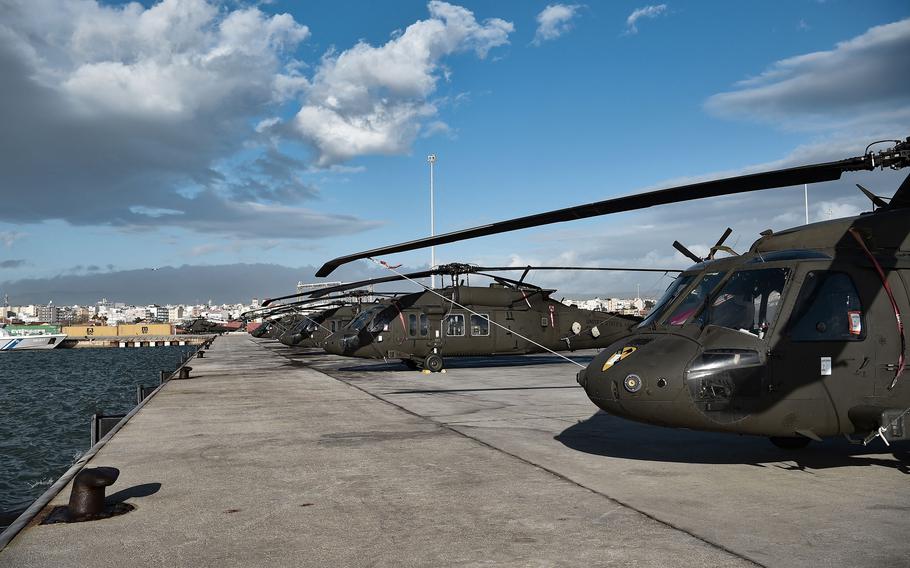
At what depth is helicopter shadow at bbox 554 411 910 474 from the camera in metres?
8.87

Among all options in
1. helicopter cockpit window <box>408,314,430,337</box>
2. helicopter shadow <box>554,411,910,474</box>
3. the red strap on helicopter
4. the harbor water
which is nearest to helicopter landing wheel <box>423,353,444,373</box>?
helicopter cockpit window <box>408,314,430,337</box>

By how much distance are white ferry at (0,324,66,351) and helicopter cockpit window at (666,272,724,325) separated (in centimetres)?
11109

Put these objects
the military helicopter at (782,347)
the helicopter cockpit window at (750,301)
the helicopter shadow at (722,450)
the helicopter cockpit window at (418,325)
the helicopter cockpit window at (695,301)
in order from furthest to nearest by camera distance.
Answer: the helicopter cockpit window at (418,325) < the helicopter shadow at (722,450) < the helicopter cockpit window at (695,301) < the helicopter cockpit window at (750,301) < the military helicopter at (782,347)

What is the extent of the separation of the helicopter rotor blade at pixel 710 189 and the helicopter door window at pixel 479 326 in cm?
1505

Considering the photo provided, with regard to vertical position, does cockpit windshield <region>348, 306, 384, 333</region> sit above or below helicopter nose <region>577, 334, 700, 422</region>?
above

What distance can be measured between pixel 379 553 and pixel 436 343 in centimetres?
1941

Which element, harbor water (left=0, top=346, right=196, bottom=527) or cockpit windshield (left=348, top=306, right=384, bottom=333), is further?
cockpit windshield (left=348, top=306, right=384, bottom=333)

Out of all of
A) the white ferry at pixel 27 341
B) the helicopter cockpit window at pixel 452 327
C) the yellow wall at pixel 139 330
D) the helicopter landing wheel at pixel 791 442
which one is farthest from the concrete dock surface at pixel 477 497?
the yellow wall at pixel 139 330

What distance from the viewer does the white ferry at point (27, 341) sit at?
97250 mm

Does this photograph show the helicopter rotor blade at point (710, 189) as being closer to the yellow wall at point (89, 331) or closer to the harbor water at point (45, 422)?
the harbor water at point (45, 422)

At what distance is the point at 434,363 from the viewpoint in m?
24.7

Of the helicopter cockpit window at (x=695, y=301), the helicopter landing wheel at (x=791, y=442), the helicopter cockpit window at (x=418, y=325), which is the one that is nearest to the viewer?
the helicopter cockpit window at (x=695, y=301)

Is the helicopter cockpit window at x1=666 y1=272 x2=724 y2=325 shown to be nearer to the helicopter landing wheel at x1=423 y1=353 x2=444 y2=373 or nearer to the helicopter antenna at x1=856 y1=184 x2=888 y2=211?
the helicopter antenna at x1=856 y1=184 x2=888 y2=211

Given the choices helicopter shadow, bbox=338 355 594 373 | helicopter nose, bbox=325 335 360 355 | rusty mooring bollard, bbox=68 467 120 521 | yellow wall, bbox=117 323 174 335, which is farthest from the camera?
yellow wall, bbox=117 323 174 335
